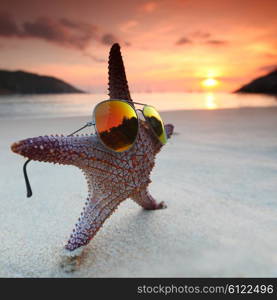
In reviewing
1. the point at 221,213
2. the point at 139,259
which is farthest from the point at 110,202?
the point at 221,213

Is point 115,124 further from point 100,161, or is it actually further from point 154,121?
point 154,121

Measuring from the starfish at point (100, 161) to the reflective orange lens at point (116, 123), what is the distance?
7 centimetres

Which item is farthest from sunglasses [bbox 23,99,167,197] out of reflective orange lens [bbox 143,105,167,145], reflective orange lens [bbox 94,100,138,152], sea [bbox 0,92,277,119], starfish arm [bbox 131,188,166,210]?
sea [bbox 0,92,277,119]

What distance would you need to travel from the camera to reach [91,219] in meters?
1.77

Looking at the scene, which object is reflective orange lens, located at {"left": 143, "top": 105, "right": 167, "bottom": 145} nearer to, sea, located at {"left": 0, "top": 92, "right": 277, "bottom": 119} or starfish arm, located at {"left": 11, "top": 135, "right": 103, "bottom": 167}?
starfish arm, located at {"left": 11, "top": 135, "right": 103, "bottom": 167}

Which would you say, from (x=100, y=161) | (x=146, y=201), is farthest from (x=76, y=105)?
(x=100, y=161)

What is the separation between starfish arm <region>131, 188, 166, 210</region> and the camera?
226 centimetres

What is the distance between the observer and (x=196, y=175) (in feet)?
11.2

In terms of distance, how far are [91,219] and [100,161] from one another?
326 millimetres

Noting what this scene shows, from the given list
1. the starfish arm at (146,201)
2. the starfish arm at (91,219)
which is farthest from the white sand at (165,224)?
the starfish arm at (91,219)

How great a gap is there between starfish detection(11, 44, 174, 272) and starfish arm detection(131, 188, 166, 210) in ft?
0.80

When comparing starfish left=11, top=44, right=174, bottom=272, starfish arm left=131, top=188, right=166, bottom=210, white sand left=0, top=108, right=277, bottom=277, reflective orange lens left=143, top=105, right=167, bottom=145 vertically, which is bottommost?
white sand left=0, top=108, right=277, bottom=277

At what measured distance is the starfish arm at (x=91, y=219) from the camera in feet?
5.60

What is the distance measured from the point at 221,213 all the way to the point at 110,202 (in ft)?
3.23
